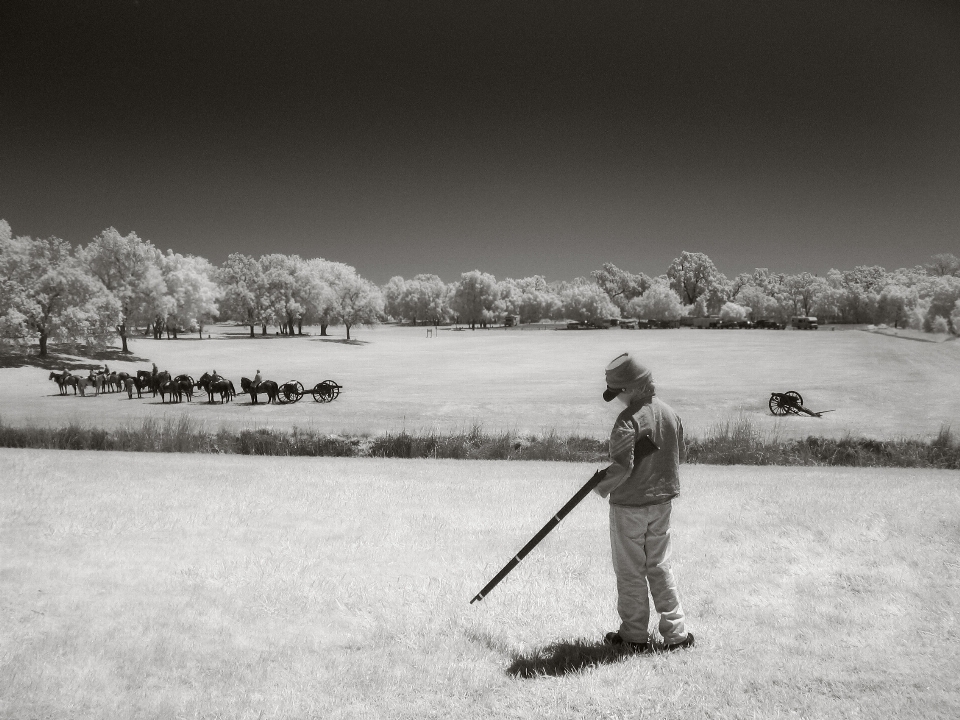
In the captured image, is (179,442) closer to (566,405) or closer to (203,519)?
(203,519)

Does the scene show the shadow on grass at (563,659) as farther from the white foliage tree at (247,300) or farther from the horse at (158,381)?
the white foliage tree at (247,300)

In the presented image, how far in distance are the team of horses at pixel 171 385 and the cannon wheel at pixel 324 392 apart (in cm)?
156

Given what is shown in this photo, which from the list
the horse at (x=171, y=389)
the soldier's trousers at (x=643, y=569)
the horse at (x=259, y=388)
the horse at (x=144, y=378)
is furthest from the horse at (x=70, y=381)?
the soldier's trousers at (x=643, y=569)

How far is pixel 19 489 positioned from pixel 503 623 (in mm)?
8430

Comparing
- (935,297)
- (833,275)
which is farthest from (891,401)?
(833,275)

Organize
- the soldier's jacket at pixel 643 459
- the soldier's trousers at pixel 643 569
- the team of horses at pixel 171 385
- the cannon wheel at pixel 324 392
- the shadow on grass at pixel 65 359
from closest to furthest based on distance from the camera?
the soldier's jacket at pixel 643 459, the soldier's trousers at pixel 643 569, the team of horses at pixel 171 385, the cannon wheel at pixel 324 392, the shadow on grass at pixel 65 359

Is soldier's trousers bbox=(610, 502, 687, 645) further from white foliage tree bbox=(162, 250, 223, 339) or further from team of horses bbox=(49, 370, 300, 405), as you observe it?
white foliage tree bbox=(162, 250, 223, 339)

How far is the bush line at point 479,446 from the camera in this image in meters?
14.2

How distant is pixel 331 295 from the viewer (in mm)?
82562

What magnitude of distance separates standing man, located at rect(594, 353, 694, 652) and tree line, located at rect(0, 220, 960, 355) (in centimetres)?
4215

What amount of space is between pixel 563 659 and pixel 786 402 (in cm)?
2156

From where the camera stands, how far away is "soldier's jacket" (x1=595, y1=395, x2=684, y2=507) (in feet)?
13.6

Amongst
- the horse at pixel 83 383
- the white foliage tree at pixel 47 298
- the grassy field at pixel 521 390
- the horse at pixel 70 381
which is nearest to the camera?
the grassy field at pixel 521 390

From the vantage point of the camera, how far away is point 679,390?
104ft
